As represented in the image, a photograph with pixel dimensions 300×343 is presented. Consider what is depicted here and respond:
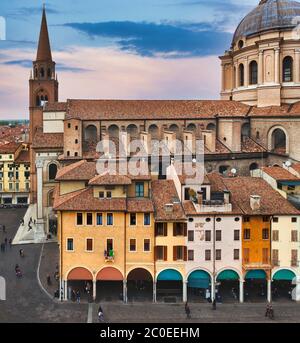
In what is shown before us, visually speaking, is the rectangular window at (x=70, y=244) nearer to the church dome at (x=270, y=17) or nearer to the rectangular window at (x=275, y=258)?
the rectangular window at (x=275, y=258)

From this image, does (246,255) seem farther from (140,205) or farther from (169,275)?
(140,205)

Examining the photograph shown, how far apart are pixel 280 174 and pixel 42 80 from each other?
3803 centimetres

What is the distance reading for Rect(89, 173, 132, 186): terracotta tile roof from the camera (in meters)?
31.9

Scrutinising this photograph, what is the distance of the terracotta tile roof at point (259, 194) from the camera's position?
1238 inches

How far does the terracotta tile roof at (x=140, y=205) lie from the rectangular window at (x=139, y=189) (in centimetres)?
105

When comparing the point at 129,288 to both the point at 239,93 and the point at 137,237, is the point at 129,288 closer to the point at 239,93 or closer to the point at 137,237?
the point at 137,237

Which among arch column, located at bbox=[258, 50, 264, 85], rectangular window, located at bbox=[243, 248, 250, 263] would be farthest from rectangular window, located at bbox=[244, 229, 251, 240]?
arch column, located at bbox=[258, 50, 264, 85]

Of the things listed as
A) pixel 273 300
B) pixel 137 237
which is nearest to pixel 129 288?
pixel 137 237

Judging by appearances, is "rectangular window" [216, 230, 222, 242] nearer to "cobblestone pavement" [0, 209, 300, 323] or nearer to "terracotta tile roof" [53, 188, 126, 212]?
"cobblestone pavement" [0, 209, 300, 323]

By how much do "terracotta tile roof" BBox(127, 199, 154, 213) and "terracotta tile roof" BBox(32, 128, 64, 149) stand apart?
1889 cm

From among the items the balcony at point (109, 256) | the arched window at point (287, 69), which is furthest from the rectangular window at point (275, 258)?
the arched window at point (287, 69)

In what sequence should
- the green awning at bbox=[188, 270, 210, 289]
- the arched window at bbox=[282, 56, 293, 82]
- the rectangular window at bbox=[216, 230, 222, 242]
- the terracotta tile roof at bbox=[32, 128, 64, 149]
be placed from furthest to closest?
the arched window at bbox=[282, 56, 293, 82], the terracotta tile roof at bbox=[32, 128, 64, 149], the green awning at bbox=[188, 270, 210, 289], the rectangular window at bbox=[216, 230, 222, 242]
